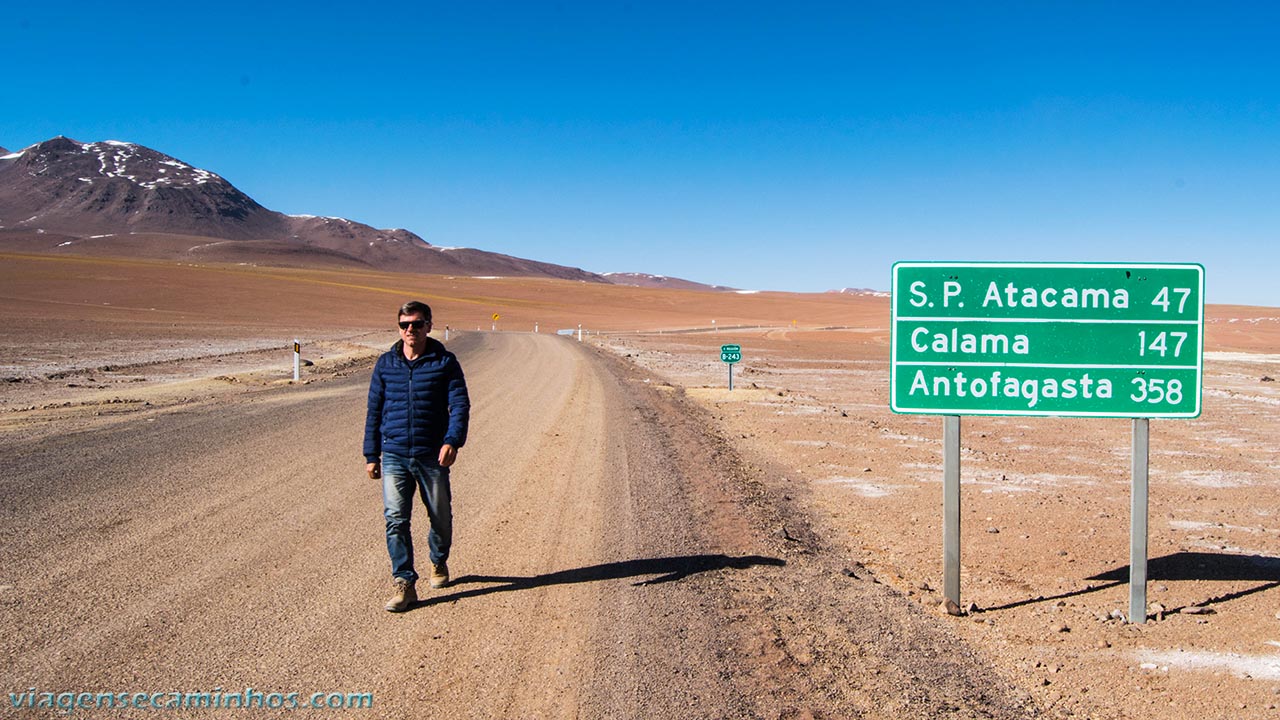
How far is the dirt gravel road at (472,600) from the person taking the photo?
4160 mm

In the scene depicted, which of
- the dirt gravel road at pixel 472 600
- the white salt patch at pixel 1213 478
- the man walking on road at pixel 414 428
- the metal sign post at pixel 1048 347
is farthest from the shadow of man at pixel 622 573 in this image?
the white salt patch at pixel 1213 478

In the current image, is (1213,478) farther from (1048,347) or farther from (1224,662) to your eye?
(1224,662)

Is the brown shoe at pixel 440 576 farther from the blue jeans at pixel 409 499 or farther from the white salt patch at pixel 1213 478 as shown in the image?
the white salt patch at pixel 1213 478

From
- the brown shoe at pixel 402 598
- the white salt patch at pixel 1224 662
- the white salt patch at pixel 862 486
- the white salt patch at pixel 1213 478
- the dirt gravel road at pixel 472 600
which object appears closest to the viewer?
the dirt gravel road at pixel 472 600

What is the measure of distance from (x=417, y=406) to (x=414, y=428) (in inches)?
5.5

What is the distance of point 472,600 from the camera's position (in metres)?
5.42

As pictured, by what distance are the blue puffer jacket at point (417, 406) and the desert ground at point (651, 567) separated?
0.98 m


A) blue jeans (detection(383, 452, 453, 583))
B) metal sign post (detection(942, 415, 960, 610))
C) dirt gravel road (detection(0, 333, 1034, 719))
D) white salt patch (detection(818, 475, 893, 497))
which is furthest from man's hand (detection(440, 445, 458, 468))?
white salt patch (detection(818, 475, 893, 497))

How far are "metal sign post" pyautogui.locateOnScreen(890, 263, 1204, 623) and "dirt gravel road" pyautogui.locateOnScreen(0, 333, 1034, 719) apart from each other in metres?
1.37

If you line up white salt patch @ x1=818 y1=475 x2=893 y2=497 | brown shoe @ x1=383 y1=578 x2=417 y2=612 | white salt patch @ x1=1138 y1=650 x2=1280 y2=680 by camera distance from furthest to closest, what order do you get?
white salt patch @ x1=818 y1=475 x2=893 y2=497 < brown shoe @ x1=383 y1=578 x2=417 y2=612 < white salt patch @ x1=1138 y1=650 x2=1280 y2=680

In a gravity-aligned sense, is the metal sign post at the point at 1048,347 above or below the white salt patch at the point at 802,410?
above

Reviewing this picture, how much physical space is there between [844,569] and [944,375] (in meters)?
1.68

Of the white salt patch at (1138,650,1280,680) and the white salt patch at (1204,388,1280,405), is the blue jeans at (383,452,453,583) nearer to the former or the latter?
the white salt patch at (1138,650,1280,680)

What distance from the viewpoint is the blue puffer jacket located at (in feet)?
17.8
